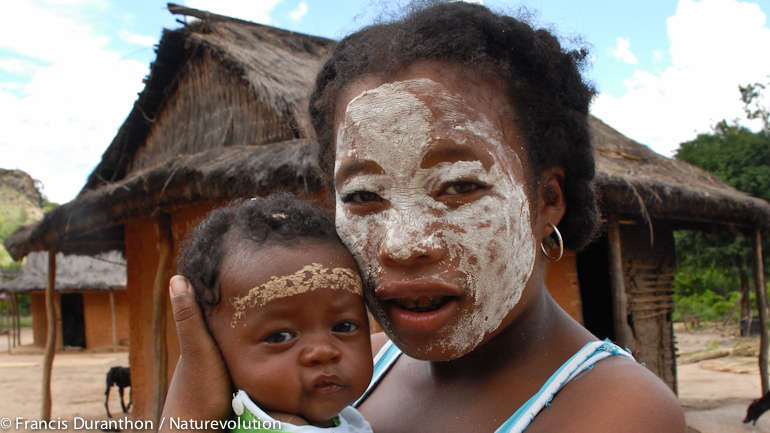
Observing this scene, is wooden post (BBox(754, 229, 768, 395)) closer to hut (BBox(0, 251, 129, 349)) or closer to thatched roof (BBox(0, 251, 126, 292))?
thatched roof (BBox(0, 251, 126, 292))

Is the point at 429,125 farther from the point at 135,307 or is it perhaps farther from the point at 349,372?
the point at 135,307

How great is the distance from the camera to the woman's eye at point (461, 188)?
140 centimetres

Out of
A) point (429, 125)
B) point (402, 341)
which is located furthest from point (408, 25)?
point (402, 341)

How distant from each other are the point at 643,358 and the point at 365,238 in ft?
24.1

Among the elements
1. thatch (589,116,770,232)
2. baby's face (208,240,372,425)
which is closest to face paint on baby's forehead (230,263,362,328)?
baby's face (208,240,372,425)

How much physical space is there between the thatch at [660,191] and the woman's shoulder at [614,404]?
4.51 m

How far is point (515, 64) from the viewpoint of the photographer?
1.44 m

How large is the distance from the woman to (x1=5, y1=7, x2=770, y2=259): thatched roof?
2.80 meters

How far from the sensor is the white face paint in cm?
136

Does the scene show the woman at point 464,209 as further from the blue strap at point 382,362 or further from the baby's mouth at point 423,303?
the blue strap at point 382,362

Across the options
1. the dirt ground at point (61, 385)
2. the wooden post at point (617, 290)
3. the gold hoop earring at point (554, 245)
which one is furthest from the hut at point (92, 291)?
the gold hoop earring at point (554, 245)

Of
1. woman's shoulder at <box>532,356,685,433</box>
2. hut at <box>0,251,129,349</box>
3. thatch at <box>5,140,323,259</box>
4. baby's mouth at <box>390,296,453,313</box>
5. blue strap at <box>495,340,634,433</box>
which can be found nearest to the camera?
woman's shoulder at <box>532,356,685,433</box>

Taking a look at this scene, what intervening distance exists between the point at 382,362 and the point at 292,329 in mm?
479

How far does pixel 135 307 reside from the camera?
8.15m
